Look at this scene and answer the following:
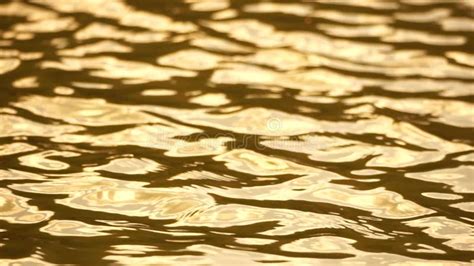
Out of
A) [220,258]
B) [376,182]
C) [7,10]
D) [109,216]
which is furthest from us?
[7,10]

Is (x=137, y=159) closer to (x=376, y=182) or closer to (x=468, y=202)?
(x=376, y=182)

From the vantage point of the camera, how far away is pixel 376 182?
8.33ft

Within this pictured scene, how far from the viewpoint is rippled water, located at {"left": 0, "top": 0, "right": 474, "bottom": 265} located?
7.35ft

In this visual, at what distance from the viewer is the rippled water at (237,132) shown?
2.24 meters

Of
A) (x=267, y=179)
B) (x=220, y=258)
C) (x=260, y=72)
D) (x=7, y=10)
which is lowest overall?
(x=220, y=258)

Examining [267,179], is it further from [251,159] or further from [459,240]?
[459,240]

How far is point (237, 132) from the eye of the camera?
287cm

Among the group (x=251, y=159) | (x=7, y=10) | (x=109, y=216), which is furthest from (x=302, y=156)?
(x=7, y=10)

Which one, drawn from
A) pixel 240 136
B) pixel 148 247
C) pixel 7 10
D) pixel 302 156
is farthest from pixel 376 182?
pixel 7 10

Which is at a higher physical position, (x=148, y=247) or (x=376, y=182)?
(x=376, y=182)

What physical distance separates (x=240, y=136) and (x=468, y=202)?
2.77 ft

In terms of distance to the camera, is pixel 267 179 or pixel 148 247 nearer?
pixel 148 247

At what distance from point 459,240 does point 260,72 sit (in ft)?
4.47

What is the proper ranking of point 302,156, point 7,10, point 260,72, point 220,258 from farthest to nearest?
point 7,10, point 260,72, point 302,156, point 220,258
